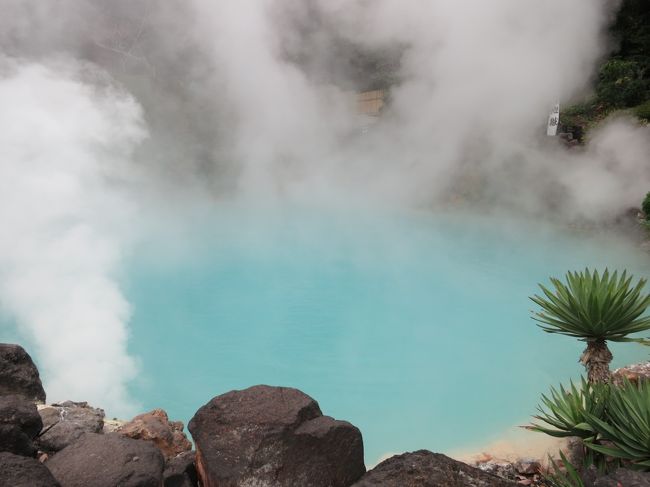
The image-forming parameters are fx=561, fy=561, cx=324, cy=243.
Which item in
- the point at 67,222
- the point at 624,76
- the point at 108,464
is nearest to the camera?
the point at 108,464

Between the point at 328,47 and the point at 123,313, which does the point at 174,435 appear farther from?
the point at 328,47

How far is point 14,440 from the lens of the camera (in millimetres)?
2539

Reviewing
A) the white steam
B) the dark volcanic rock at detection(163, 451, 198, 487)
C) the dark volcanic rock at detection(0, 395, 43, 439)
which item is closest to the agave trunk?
the dark volcanic rock at detection(163, 451, 198, 487)

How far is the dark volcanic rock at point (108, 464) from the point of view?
242 centimetres

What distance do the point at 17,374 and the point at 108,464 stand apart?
1.47 meters

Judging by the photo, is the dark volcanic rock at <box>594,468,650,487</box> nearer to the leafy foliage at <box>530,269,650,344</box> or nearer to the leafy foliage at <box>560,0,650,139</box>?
the leafy foliage at <box>530,269,650,344</box>

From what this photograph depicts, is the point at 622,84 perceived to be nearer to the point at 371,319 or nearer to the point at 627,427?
the point at 371,319

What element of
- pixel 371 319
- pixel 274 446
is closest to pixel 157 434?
pixel 274 446

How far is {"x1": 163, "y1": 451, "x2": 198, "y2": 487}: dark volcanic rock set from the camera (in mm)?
2838

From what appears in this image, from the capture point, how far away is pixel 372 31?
1628 cm

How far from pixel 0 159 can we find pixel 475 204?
29.2 feet

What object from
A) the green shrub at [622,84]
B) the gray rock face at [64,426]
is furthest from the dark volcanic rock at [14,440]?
the green shrub at [622,84]

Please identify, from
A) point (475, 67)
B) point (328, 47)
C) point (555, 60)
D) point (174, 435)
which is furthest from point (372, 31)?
point (174, 435)

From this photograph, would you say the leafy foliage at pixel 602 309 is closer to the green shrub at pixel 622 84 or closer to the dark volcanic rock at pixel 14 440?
the dark volcanic rock at pixel 14 440
